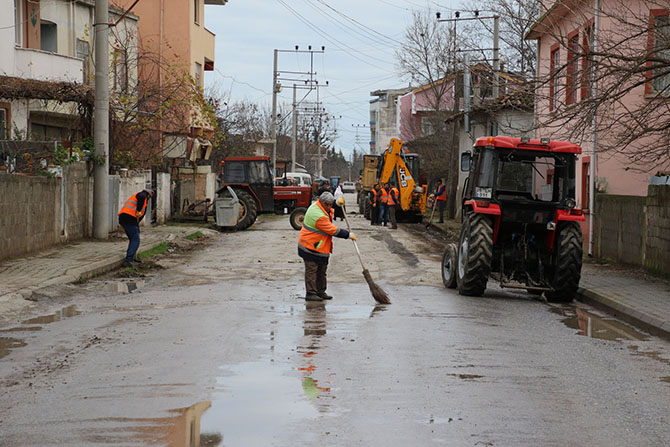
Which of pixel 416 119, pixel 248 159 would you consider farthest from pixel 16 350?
pixel 416 119

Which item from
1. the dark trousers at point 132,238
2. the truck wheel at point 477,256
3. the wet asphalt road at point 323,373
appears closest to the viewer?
the wet asphalt road at point 323,373

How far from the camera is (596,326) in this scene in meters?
11.3

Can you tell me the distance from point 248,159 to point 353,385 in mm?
24949

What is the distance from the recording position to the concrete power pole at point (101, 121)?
2042cm

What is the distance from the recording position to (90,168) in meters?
21.5

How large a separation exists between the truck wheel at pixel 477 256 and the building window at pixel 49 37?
20.2 m

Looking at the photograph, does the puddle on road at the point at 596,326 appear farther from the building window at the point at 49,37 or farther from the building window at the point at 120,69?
the building window at the point at 120,69

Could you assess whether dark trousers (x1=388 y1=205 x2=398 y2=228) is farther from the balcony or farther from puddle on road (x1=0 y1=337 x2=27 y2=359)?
puddle on road (x1=0 y1=337 x2=27 y2=359)

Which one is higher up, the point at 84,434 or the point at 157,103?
the point at 157,103

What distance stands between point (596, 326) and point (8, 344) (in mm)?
7174

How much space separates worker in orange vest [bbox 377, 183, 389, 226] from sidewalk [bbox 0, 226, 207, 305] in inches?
476

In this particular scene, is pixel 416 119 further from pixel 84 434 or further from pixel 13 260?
pixel 84 434

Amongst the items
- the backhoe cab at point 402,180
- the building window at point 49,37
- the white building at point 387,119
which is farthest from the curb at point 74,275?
the white building at point 387,119

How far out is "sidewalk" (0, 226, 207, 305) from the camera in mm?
12630
